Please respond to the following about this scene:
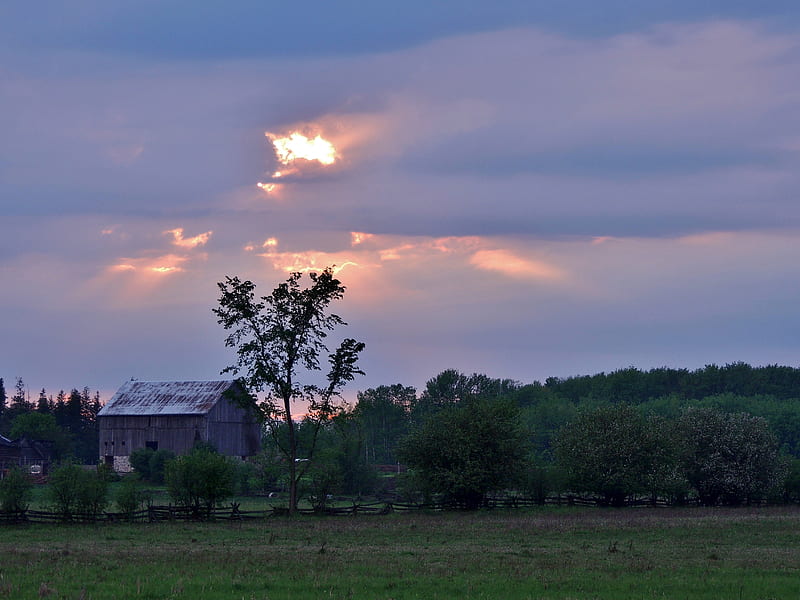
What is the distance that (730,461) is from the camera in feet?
253

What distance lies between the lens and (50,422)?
5389 inches

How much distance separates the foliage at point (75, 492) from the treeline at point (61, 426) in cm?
7902

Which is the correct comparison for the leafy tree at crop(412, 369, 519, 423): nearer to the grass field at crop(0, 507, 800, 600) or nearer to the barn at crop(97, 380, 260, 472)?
the barn at crop(97, 380, 260, 472)

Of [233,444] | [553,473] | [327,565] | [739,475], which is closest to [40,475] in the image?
[233,444]

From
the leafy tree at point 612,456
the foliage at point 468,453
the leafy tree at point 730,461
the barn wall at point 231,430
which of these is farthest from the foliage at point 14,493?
the barn wall at point 231,430

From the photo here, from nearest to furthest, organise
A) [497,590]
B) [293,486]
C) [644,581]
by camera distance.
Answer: [497,590] → [644,581] → [293,486]

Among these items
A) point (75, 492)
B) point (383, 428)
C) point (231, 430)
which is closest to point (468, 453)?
point (75, 492)

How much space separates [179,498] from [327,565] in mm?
32722

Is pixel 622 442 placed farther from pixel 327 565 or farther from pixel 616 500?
pixel 327 565

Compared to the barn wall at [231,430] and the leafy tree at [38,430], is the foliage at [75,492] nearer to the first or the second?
the barn wall at [231,430]

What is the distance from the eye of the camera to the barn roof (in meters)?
116

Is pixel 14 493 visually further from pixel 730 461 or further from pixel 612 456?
pixel 730 461

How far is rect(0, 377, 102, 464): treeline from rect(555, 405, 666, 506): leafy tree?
83276 mm

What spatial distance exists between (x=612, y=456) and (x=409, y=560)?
43.4 m
